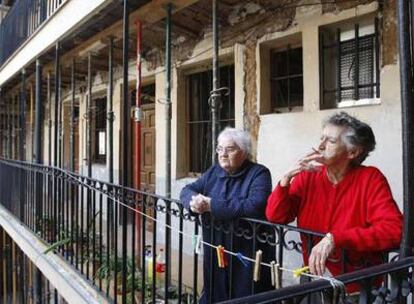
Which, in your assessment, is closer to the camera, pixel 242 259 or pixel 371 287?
pixel 371 287

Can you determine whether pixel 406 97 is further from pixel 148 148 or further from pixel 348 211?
pixel 148 148

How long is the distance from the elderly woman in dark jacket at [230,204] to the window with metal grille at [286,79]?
2482 mm

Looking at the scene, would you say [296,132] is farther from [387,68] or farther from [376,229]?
[376,229]

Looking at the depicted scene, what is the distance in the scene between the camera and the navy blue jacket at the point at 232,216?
2416mm

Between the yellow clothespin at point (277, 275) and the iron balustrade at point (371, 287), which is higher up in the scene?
the iron balustrade at point (371, 287)

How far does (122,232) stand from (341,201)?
2.22 meters

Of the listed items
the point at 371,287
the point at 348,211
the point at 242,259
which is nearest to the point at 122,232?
the point at 242,259

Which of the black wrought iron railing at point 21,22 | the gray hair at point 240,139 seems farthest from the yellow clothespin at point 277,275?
the black wrought iron railing at point 21,22

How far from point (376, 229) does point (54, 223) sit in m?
4.36

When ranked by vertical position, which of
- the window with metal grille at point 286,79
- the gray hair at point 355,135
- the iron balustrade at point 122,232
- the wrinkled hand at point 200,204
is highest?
the window with metal grille at point 286,79

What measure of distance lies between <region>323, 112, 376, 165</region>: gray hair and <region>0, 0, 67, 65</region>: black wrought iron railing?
5411 mm

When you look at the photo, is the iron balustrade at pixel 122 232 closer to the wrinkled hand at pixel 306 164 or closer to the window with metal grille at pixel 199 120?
the wrinkled hand at pixel 306 164

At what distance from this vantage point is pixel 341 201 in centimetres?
201

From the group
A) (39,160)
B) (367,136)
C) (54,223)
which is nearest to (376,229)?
(367,136)
